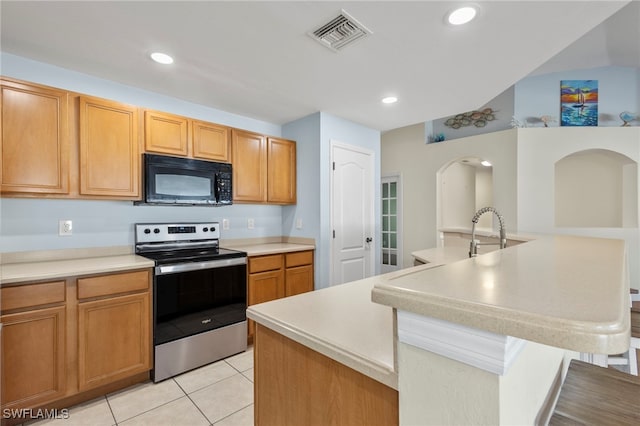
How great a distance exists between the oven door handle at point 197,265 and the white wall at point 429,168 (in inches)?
146

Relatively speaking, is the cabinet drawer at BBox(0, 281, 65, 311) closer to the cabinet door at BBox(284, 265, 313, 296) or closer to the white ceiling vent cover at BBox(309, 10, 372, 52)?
the cabinet door at BBox(284, 265, 313, 296)

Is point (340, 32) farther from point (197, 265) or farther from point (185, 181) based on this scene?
point (197, 265)

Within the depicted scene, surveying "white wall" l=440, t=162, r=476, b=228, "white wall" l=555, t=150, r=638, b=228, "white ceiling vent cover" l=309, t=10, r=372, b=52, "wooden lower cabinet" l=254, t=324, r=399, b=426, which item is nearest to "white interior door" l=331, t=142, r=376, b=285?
"white ceiling vent cover" l=309, t=10, r=372, b=52

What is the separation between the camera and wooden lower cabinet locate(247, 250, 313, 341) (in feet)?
9.16

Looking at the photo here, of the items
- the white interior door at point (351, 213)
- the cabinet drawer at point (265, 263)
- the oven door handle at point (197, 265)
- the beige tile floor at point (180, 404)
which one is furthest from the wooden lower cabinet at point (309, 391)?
the white interior door at point (351, 213)

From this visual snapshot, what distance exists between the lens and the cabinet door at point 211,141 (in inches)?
109

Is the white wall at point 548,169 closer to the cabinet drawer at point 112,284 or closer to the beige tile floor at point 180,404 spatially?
the beige tile floor at point 180,404

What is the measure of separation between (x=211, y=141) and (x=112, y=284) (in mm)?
1497

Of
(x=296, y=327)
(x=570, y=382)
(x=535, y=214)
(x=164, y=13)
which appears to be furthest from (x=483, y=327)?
(x=535, y=214)

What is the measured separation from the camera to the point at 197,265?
2.39m

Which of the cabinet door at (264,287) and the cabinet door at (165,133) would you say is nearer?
the cabinet door at (165,133)

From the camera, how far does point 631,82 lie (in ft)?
14.8

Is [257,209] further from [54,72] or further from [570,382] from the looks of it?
[570,382]

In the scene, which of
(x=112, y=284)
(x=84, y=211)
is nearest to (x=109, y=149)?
(x=84, y=211)
